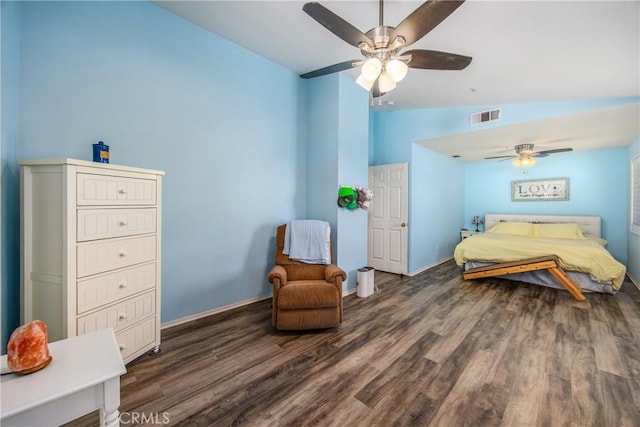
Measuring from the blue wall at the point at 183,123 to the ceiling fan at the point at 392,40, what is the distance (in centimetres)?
165

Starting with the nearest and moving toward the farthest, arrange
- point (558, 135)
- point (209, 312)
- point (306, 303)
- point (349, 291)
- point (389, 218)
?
point (306, 303)
point (209, 312)
point (349, 291)
point (558, 135)
point (389, 218)

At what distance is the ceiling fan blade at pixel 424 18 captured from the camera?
1.40 m

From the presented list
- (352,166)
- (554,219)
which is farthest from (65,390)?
(554,219)

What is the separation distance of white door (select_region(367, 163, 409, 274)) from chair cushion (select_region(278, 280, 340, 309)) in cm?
246

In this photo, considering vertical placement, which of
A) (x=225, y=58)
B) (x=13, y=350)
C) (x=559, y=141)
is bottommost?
(x=13, y=350)

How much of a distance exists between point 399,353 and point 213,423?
1466 millimetres

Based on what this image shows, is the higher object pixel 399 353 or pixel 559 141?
pixel 559 141

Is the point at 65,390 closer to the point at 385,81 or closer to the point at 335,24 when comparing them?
the point at 335,24

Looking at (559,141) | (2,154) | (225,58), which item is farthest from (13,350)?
(559,141)

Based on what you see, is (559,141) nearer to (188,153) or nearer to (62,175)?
(188,153)

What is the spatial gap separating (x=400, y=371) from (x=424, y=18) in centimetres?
237

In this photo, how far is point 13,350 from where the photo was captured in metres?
0.97

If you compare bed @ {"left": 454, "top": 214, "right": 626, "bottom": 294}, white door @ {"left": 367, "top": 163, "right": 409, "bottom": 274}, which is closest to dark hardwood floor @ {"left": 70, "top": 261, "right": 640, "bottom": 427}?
bed @ {"left": 454, "top": 214, "right": 626, "bottom": 294}

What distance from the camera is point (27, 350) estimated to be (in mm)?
980
